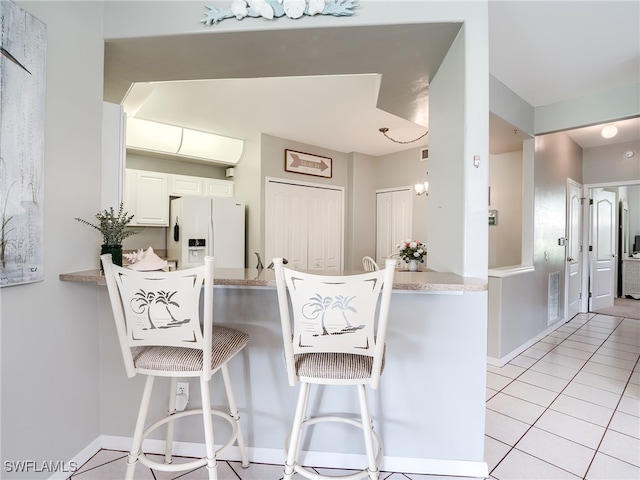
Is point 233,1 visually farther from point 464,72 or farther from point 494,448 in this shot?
point 494,448

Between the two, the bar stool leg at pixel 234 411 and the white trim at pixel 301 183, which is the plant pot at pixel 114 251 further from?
the white trim at pixel 301 183

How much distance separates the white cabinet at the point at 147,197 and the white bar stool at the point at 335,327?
126 inches

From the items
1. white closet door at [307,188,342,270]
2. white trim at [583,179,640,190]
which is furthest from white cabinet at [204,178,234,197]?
white trim at [583,179,640,190]

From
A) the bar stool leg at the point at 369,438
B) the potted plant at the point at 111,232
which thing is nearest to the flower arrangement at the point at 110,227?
the potted plant at the point at 111,232

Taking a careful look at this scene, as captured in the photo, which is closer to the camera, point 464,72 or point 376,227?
point 464,72

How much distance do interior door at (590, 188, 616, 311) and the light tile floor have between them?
1.80 metres

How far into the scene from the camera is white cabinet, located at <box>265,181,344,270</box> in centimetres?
433

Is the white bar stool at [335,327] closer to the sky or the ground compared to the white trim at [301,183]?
closer to the ground

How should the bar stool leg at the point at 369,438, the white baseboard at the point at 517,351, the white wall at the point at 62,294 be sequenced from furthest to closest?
1. the white baseboard at the point at 517,351
2. the white wall at the point at 62,294
3. the bar stool leg at the point at 369,438

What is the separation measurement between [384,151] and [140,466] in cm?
473

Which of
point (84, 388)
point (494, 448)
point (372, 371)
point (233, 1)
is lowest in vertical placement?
point (494, 448)

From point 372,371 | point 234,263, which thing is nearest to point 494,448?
point 372,371

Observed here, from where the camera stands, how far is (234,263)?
13.4 feet

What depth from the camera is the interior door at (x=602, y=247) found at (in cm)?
492
